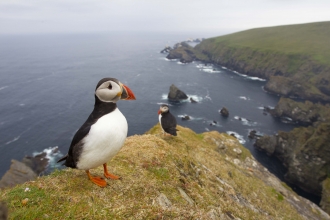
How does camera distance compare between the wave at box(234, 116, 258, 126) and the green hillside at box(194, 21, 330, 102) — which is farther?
the green hillside at box(194, 21, 330, 102)

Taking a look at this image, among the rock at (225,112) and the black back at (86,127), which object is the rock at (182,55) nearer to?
the rock at (225,112)

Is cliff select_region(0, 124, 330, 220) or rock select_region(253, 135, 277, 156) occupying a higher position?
cliff select_region(0, 124, 330, 220)

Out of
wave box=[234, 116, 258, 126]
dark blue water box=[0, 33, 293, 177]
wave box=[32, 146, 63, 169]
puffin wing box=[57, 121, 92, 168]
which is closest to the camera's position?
puffin wing box=[57, 121, 92, 168]

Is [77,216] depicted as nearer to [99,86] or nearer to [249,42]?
[99,86]

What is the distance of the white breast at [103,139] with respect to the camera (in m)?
5.90

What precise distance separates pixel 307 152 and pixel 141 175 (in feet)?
148

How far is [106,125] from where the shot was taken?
5.91 metres

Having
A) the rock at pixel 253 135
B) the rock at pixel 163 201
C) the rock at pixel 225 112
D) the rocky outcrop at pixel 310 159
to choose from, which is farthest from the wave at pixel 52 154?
the rocky outcrop at pixel 310 159

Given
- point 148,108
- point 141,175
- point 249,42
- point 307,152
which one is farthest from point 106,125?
point 249,42

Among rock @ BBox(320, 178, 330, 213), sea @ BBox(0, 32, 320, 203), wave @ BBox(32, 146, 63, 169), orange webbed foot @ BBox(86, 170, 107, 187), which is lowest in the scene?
wave @ BBox(32, 146, 63, 169)

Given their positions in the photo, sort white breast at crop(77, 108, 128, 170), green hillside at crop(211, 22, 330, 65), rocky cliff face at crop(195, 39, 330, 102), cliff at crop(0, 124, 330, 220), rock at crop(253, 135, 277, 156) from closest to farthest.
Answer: cliff at crop(0, 124, 330, 220)
white breast at crop(77, 108, 128, 170)
rock at crop(253, 135, 277, 156)
rocky cliff face at crop(195, 39, 330, 102)
green hillside at crop(211, 22, 330, 65)

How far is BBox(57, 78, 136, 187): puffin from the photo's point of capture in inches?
234

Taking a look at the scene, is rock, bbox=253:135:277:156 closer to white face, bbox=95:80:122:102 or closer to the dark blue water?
the dark blue water

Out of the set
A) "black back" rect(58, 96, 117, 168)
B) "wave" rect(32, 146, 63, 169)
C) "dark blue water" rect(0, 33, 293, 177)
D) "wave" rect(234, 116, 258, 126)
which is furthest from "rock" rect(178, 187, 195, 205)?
"wave" rect(234, 116, 258, 126)
